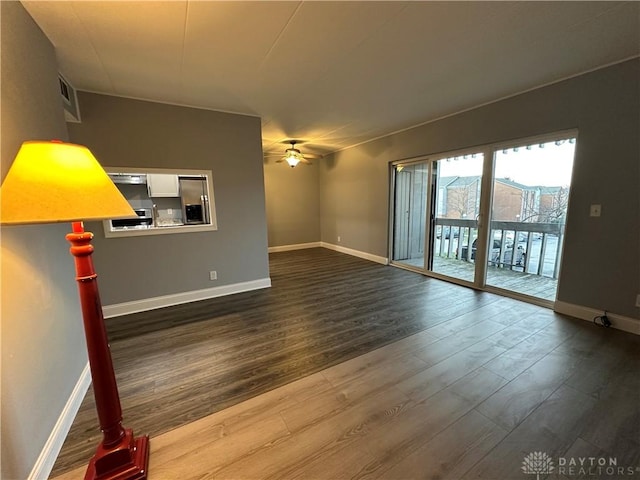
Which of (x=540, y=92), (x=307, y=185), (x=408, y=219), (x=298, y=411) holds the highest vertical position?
(x=540, y=92)

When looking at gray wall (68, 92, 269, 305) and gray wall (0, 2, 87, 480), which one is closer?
gray wall (0, 2, 87, 480)

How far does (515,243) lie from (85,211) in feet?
14.2

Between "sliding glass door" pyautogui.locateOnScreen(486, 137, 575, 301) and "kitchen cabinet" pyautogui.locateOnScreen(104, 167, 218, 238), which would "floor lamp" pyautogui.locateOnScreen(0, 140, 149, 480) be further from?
"sliding glass door" pyautogui.locateOnScreen(486, 137, 575, 301)

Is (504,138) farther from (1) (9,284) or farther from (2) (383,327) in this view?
(1) (9,284)

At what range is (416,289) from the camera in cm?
379

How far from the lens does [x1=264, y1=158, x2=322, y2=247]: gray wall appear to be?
6594 millimetres

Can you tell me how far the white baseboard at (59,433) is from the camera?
1235mm

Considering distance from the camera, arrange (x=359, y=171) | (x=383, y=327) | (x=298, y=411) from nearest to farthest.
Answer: (x=298, y=411)
(x=383, y=327)
(x=359, y=171)

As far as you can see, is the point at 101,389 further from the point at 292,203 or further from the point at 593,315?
the point at 292,203

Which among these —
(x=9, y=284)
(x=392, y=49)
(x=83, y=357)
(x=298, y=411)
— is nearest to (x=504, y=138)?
(x=392, y=49)

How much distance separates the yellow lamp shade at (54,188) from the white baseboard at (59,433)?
4.08 ft

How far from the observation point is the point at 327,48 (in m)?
2.08

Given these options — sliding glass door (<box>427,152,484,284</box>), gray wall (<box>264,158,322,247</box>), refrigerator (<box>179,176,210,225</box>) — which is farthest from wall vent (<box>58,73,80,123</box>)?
sliding glass door (<box>427,152,484,284</box>)

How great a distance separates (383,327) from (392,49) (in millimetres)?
2559
